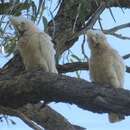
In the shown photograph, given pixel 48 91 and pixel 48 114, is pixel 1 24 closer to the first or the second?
pixel 48 91

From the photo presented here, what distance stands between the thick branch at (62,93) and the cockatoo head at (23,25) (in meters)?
0.77

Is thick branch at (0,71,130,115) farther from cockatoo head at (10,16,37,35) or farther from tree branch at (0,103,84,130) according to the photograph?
tree branch at (0,103,84,130)

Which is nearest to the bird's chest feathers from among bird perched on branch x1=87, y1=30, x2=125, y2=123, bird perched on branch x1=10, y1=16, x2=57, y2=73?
bird perched on branch x1=87, y1=30, x2=125, y2=123

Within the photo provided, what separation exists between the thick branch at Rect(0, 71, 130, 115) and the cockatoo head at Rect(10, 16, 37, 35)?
77 cm

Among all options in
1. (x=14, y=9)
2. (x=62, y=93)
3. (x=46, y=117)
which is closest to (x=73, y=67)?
(x=46, y=117)

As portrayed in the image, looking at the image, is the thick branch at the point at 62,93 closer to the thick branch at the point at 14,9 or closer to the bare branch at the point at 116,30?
the thick branch at the point at 14,9

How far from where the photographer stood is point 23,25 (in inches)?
149

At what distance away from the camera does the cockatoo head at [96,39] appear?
363cm

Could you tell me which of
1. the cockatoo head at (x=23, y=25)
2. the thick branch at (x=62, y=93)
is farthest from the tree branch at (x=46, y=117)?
the thick branch at (x=62, y=93)

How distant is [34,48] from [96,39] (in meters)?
0.39

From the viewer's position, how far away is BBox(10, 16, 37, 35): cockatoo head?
3750 mm

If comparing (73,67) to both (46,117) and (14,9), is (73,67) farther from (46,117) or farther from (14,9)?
(14,9)

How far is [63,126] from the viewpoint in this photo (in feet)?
12.6

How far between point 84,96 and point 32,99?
0.31 m
